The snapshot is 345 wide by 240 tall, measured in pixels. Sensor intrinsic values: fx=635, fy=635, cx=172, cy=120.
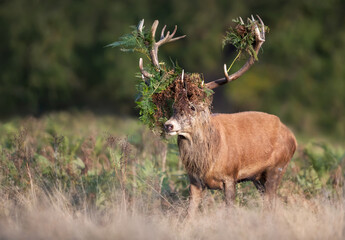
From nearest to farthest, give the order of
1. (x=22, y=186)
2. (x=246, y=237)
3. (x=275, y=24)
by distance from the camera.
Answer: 1. (x=246, y=237)
2. (x=22, y=186)
3. (x=275, y=24)

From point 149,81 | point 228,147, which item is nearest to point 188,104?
point 149,81

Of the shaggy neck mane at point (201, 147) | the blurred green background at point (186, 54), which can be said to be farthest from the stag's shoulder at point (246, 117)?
the blurred green background at point (186, 54)

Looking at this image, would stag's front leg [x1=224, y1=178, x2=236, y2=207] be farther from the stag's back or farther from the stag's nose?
the stag's nose

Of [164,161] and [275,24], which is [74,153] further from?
[275,24]

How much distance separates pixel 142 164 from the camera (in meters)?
10.1

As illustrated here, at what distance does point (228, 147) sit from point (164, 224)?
1757mm

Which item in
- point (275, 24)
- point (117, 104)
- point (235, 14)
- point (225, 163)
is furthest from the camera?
point (117, 104)

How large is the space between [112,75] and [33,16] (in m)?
4.33

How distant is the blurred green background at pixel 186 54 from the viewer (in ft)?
88.9

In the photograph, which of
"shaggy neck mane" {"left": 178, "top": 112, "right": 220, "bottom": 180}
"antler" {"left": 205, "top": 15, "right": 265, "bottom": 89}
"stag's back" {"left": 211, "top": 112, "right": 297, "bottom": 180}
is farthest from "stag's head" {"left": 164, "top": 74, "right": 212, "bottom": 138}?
"stag's back" {"left": 211, "top": 112, "right": 297, "bottom": 180}

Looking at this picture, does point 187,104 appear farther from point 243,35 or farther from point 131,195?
point 131,195

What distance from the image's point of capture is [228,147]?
27.4ft

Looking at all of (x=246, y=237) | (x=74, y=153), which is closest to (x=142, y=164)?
(x=74, y=153)

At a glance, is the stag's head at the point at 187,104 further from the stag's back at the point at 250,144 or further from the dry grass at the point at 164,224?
the dry grass at the point at 164,224
